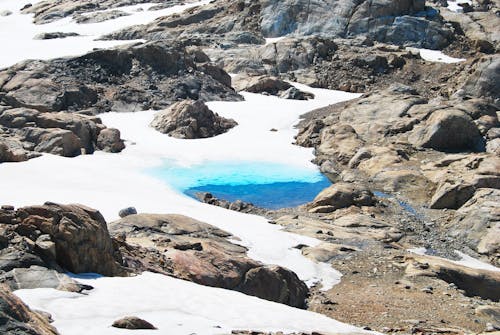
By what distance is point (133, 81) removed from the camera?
53312 mm

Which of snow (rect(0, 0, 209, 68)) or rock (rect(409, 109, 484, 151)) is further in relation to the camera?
snow (rect(0, 0, 209, 68))

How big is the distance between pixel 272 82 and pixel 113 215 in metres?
36.4

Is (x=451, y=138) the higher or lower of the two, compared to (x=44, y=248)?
lower

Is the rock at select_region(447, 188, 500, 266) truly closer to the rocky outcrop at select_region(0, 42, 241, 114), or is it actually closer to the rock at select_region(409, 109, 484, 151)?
the rock at select_region(409, 109, 484, 151)

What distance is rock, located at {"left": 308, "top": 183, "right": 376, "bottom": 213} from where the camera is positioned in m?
28.9

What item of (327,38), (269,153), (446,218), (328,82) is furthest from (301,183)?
(327,38)

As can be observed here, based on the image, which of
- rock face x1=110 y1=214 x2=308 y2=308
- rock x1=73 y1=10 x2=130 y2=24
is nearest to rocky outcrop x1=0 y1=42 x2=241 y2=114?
rock face x1=110 y1=214 x2=308 y2=308

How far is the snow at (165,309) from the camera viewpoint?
10.9m

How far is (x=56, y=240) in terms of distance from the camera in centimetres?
1371

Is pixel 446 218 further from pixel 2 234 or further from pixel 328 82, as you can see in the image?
pixel 328 82

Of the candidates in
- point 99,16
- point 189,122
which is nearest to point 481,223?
point 189,122

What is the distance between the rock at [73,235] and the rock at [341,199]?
1572cm

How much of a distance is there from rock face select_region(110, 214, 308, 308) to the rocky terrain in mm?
66

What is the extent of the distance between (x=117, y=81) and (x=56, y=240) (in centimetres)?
4096
